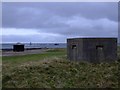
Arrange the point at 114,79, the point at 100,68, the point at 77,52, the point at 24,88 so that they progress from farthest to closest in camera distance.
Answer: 1. the point at 77,52
2. the point at 100,68
3. the point at 114,79
4. the point at 24,88

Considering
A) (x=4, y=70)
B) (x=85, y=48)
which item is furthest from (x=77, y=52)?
(x=4, y=70)

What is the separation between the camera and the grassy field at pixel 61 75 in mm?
14377

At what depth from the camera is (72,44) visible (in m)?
18.2

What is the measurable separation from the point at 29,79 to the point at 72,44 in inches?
174

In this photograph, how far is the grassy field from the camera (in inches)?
566

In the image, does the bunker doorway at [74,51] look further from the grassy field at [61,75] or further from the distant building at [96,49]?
the grassy field at [61,75]

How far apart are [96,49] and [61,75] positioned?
9.87 ft

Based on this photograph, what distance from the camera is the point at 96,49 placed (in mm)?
17344

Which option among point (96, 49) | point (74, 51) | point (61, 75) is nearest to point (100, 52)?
point (96, 49)

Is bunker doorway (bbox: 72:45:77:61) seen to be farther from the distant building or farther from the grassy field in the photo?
the grassy field

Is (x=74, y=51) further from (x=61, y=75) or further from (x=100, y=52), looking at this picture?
(x=61, y=75)

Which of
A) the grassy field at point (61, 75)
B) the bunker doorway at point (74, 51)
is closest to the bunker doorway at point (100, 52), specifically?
the grassy field at point (61, 75)

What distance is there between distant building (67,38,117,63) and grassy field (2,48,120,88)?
423mm

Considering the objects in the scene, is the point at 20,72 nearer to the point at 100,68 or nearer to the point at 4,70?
the point at 4,70
